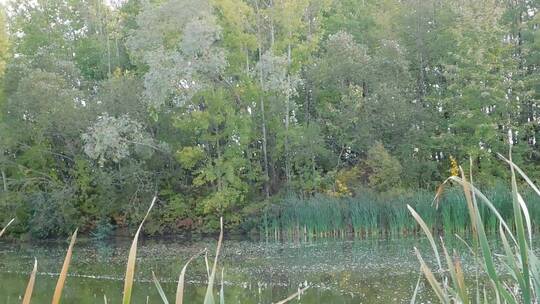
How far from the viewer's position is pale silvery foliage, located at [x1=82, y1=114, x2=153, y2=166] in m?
20.0

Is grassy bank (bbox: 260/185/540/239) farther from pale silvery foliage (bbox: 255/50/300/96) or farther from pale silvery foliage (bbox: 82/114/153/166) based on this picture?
pale silvery foliage (bbox: 82/114/153/166)

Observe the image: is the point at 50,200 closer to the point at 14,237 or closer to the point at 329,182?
the point at 14,237

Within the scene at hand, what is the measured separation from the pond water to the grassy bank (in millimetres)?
807

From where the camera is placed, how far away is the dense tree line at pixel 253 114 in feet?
68.2

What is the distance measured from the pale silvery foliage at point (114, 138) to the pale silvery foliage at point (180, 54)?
0.89 meters

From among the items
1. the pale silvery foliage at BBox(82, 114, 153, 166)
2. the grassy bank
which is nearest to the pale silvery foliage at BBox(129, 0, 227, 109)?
the pale silvery foliage at BBox(82, 114, 153, 166)

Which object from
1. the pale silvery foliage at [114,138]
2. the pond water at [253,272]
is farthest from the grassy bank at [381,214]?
the pale silvery foliage at [114,138]

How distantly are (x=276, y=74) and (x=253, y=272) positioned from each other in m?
10.5

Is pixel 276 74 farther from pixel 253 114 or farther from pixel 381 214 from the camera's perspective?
pixel 381 214

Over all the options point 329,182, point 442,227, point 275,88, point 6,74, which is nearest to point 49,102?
point 6,74

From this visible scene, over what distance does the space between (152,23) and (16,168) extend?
628 centimetres

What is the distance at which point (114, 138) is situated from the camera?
65.5 ft

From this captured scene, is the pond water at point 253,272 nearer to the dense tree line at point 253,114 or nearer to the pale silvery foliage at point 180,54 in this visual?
the dense tree line at point 253,114

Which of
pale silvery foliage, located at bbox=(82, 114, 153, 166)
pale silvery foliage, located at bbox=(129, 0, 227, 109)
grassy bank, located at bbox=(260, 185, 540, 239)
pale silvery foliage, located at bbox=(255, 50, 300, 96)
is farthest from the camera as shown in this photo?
pale silvery foliage, located at bbox=(255, 50, 300, 96)
